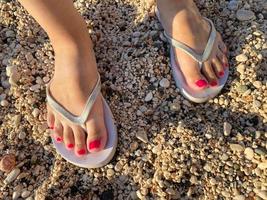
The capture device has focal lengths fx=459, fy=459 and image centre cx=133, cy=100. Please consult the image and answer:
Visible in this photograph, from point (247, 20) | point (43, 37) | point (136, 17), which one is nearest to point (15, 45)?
point (43, 37)

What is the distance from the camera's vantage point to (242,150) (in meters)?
1.54

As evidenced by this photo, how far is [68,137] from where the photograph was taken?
1.62 metres

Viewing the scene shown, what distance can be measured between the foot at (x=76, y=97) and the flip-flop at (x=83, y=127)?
13mm

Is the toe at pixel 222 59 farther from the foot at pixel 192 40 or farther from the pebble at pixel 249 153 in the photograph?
the pebble at pixel 249 153

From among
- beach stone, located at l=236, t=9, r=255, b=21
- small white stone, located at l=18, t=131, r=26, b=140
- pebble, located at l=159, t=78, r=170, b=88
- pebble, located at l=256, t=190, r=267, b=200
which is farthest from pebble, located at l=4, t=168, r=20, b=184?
beach stone, located at l=236, t=9, r=255, b=21

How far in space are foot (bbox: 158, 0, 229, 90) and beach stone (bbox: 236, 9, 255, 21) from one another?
157 mm

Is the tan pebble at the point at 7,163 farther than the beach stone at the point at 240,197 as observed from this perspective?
Yes

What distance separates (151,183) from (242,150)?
0.33m

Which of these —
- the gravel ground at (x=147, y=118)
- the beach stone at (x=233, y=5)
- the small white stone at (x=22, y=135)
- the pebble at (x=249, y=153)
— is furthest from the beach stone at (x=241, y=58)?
the small white stone at (x=22, y=135)

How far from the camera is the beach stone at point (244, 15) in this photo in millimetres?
1772

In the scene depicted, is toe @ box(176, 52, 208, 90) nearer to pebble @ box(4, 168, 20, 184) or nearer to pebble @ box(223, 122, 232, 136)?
pebble @ box(223, 122, 232, 136)

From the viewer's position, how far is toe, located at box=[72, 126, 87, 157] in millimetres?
1597

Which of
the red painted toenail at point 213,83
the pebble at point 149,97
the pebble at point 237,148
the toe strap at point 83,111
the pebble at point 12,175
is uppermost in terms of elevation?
the toe strap at point 83,111

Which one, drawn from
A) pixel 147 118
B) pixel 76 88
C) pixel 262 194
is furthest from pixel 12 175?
pixel 262 194
